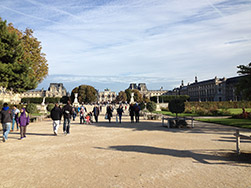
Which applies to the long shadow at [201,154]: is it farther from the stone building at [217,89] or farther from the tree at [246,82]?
the stone building at [217,89]

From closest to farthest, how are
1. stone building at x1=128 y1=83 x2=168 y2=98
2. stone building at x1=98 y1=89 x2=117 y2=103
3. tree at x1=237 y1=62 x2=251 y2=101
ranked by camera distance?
tree at x1=237 y1=62 x2=251 y2=101
stone building at x1=128 y1=83 x2=168 y2=98
stone building at x1=98 y1=89 x2=117 y2=103

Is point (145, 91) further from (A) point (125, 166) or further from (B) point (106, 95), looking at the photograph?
(A) point (125, 166)

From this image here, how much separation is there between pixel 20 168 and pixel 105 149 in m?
2.93

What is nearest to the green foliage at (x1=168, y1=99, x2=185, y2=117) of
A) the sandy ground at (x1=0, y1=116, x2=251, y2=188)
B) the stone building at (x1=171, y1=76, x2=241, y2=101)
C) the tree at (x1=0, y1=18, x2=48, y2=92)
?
the sandy ground at (x1=0, y1=116, x2=251, y2=188)

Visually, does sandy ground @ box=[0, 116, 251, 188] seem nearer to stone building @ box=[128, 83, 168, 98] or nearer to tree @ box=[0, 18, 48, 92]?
tree @ box=[0, 18, 48, 92]

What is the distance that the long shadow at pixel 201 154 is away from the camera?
20.8ft

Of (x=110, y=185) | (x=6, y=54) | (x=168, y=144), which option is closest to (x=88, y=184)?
(x=110, y=185)

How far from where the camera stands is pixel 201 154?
7.08 m

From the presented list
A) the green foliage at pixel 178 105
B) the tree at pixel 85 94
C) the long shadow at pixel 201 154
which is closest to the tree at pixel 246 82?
the green foliage at pixel 178 105

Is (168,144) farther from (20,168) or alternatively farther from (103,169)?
(20,168)

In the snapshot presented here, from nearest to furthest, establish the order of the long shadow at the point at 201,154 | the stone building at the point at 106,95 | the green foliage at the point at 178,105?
the long shadow at the point at 201,154 < the green foliage at the point at 178,105 < the stone building at the point at 106,95

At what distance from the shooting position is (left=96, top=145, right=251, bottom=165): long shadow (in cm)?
634

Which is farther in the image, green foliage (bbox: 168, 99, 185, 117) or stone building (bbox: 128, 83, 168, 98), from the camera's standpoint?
stone building (bbox: 128, 83, 168, 98)

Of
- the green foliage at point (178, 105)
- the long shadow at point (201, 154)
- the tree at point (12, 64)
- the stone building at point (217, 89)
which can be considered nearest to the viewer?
the long shadow at point (201, 154)
